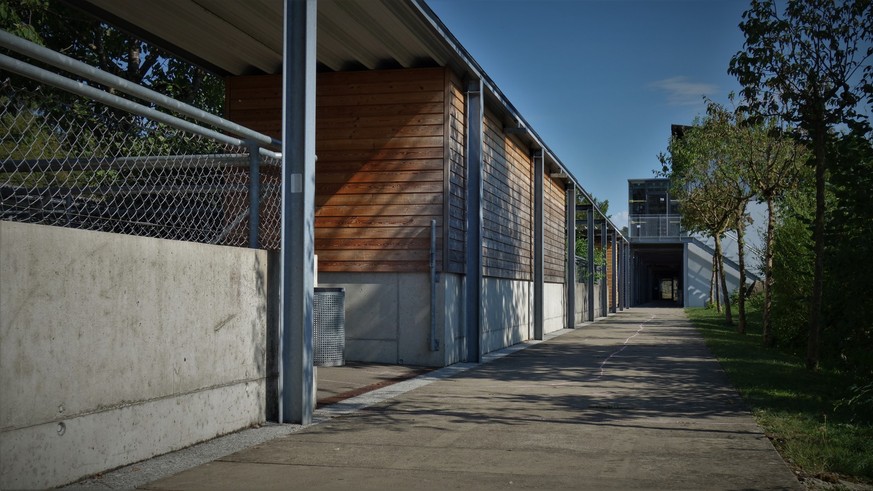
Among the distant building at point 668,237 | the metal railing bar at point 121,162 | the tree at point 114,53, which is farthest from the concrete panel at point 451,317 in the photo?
the distant building at point 668,237

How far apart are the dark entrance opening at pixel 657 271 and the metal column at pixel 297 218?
49986 millimetres

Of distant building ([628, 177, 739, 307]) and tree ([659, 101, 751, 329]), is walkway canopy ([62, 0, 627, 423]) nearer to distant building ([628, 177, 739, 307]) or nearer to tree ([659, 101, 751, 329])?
tree ([659, 101, 751, 329])

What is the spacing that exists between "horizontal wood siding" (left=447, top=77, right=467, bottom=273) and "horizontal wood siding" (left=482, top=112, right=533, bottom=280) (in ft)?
4.34

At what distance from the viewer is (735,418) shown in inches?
300

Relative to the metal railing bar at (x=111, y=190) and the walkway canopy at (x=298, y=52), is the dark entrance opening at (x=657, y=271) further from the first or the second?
the metal railing bar at (x=111, y=190)

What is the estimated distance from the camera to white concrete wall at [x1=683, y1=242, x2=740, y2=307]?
52844 millimetres

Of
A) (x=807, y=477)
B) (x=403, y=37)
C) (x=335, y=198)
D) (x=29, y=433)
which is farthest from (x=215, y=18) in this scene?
(x=807, y=477)

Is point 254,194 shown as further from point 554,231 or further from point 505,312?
point 554,231

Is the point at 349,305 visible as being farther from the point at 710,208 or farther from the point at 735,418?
the point at 710,208

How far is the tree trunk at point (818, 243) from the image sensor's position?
468 inches

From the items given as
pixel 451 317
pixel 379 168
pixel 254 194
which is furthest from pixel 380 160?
pixel 254 194

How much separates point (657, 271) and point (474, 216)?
8693 cm

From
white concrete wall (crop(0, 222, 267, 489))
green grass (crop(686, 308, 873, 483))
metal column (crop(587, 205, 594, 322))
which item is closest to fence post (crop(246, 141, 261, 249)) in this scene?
white concrete wall (crop(0, 222, 267, 489))

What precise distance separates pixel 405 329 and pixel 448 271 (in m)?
1.03
